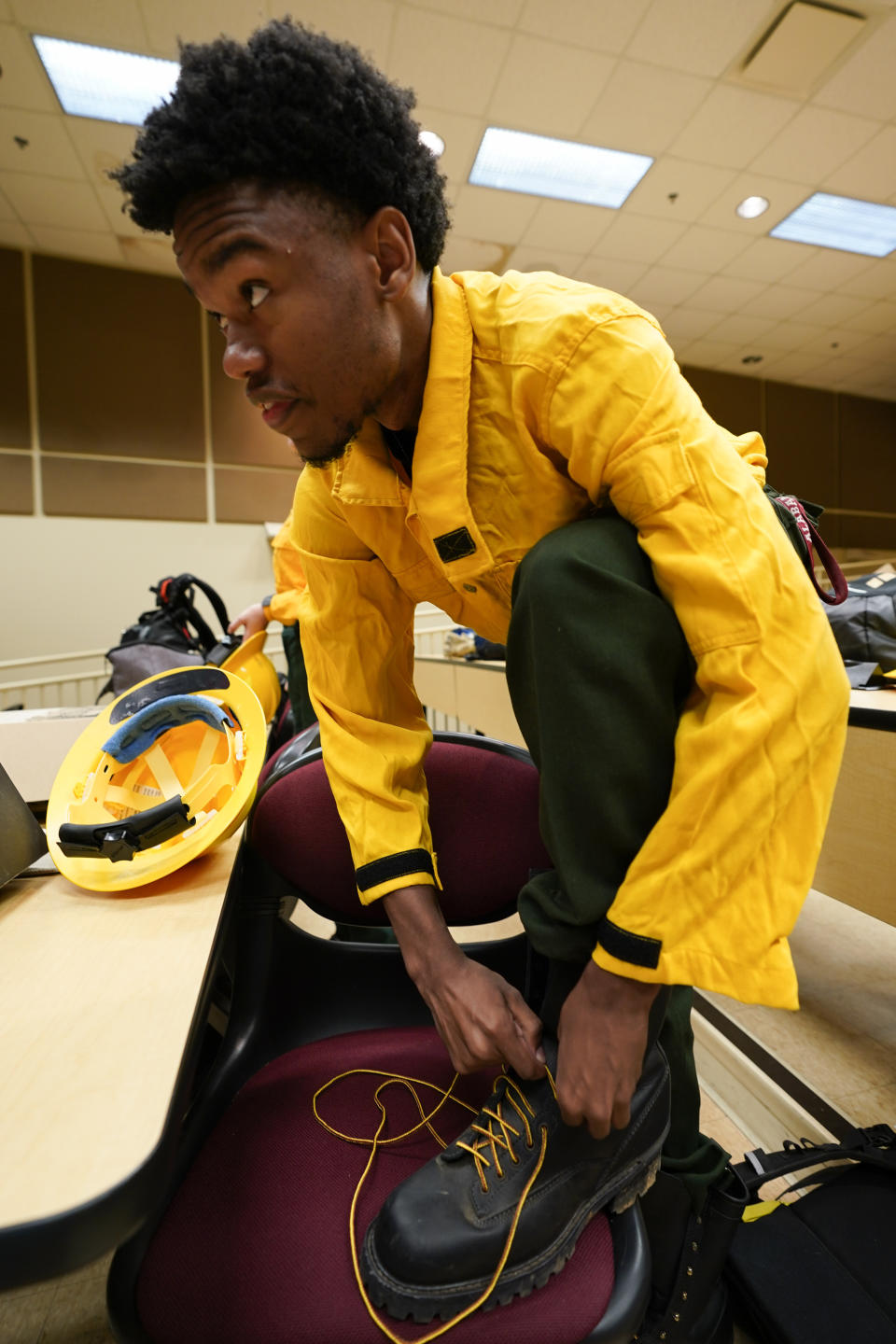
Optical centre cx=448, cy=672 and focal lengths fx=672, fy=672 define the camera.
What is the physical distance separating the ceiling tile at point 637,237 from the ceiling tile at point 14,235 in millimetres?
3999

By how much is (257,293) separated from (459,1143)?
76cm

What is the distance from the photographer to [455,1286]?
0.49 metres

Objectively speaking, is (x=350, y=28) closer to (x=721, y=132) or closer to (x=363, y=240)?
(x=721, y=132)

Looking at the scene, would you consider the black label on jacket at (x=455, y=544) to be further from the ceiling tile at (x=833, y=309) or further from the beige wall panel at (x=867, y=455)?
the beige wall panel at (x=867, y=455)

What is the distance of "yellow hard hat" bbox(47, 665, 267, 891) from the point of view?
2.06 feet

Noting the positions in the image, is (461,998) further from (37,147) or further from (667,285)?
(667,285)

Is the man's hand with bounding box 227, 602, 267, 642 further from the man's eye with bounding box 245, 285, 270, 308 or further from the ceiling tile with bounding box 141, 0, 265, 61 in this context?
the ceiling tile with bounding box 141, 0, 265, 61

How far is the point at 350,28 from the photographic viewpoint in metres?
3.04

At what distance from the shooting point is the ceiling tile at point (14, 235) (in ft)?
14.8

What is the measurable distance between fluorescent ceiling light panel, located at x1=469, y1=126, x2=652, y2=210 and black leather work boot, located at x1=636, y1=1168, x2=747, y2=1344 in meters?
4.57

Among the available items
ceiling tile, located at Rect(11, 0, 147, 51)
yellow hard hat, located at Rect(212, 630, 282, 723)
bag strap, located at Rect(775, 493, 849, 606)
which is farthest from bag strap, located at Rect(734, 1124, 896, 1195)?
ceiling tile, located at Rect(11, 0, 147, 51)

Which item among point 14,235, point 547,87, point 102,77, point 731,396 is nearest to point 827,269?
point 731,396

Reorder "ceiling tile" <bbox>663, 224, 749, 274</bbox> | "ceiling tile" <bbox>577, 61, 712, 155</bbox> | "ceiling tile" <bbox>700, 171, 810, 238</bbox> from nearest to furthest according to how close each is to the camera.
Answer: "ceiling tile" <bbox>577, 61, 712, 155</bbox> → "ceiling tile" <bbox>700, 171, 810, 238</bbox> → "ceiling tile" <bbox>663, 224, 749, 274</bbox>

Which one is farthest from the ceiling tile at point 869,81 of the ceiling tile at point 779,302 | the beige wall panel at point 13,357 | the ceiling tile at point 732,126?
the beige wall panel at point 13,357
